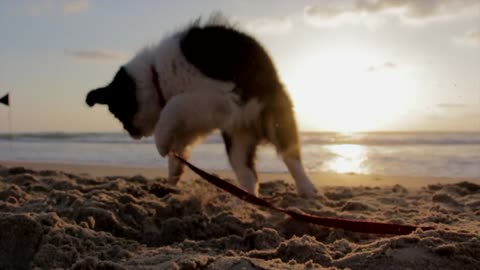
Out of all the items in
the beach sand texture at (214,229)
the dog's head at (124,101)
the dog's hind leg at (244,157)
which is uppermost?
the dog's head at (124,101)

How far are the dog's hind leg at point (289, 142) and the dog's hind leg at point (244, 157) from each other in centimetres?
17

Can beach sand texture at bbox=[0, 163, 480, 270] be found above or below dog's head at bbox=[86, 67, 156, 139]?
below

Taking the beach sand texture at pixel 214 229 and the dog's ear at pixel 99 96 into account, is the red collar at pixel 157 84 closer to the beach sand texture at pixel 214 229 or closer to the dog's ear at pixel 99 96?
the dog's ear at pixel 99 96

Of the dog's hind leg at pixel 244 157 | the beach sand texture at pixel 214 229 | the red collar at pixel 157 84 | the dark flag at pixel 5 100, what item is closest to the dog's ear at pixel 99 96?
the red collar at pixel 157 84

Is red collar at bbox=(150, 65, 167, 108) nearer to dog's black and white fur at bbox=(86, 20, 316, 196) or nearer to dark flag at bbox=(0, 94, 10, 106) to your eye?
dog's black and white fur at bbox=(86, 20, 316, 196)

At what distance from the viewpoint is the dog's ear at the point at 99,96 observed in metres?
4.20

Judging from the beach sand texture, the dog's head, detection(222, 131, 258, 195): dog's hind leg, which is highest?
the dog's head

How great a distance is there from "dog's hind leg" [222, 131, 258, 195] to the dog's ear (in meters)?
1.13

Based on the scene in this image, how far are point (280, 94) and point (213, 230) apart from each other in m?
1.42

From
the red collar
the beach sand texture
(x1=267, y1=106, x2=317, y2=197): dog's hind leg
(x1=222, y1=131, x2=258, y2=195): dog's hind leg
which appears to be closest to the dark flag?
the beach sand texture

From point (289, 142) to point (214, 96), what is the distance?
0.69 m

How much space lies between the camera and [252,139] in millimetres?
3752

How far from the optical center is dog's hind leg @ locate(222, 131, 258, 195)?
376 cm

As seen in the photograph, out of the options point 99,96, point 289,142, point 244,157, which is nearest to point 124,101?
point 99,96
